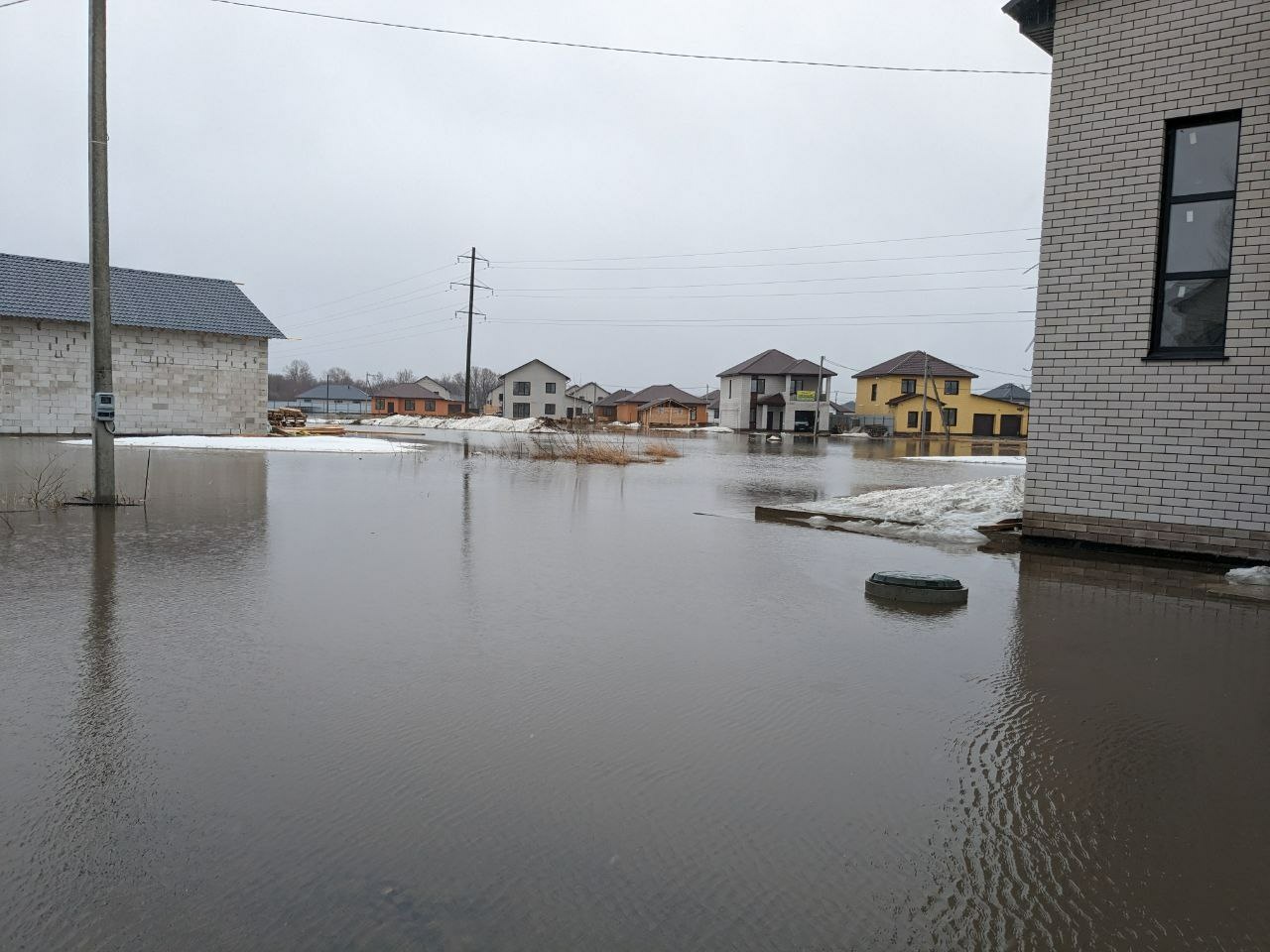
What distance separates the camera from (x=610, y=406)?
104000 mm

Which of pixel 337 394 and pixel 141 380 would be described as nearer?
pixel 141 380

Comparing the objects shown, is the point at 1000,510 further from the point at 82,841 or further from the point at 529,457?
the point at 529,457

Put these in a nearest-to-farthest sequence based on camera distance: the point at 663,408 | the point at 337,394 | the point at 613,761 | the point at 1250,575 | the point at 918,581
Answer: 1. the point at 613,761
2. the point at 918,581
3. the point at 1250,575
4. the point at 663,408
5. the point at 337,394

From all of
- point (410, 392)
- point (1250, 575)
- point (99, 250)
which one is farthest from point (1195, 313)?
point (410, 392)

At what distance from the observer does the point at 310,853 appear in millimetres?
2504

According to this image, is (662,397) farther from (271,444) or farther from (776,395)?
(271,444)

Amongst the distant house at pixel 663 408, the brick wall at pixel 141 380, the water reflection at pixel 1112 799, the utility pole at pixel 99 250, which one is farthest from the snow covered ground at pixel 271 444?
the distant house at pixel 663 408

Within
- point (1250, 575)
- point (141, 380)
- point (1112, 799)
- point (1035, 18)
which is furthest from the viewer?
point (141, 380)

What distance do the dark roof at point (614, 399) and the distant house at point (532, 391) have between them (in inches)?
420

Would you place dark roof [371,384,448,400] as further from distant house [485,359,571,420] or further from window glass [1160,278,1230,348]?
window glass [1160,278,1230,348]

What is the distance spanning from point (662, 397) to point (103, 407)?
85229 mm

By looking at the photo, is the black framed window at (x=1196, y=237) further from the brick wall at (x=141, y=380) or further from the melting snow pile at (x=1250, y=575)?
the brick wall at (x=141, y=380)

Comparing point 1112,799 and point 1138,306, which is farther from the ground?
point 1138,306

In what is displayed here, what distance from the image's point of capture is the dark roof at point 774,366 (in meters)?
80.4
